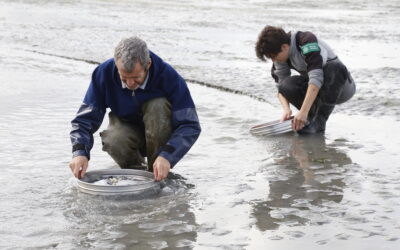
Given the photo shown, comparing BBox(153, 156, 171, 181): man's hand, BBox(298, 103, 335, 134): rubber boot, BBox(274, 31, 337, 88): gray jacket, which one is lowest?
BBox(298, 103, 335, 134): rubber boot

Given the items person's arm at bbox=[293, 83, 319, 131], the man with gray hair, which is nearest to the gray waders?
person's arm at bbox=[293, 83, 319, 131]

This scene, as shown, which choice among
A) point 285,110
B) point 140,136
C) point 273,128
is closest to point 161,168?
point 140,136

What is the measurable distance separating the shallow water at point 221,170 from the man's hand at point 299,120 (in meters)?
0.16

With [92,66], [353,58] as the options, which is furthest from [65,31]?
[353,58]

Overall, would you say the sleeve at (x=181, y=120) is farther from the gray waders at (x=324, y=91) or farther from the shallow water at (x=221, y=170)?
the gray waders at (x=324, y=91)

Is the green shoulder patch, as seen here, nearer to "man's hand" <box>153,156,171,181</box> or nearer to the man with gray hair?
the man with gray hair

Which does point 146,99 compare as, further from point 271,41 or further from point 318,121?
point 318,121

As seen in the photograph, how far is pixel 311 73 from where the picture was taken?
5.95 metres

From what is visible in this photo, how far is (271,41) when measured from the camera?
5852 millimetres

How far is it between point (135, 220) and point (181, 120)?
777 millimetres

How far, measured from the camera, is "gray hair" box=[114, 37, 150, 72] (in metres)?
4.09

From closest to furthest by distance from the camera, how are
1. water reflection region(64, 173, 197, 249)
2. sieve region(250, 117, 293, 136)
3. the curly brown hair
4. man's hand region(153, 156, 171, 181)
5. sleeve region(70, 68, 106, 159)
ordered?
water reflection region(64, 173, 197, 249)
man's hand region(153, 156, 171, 181)
sleeve region(70, 68, 106, 159)
the curly brown hair
sieve region(250, 117, 293, 136)

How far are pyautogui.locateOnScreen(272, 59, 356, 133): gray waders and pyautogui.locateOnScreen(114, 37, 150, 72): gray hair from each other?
8.27ft

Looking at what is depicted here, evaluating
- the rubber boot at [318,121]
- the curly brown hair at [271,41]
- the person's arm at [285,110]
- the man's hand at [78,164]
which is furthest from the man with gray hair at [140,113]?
the rubber boot at [318,121]
